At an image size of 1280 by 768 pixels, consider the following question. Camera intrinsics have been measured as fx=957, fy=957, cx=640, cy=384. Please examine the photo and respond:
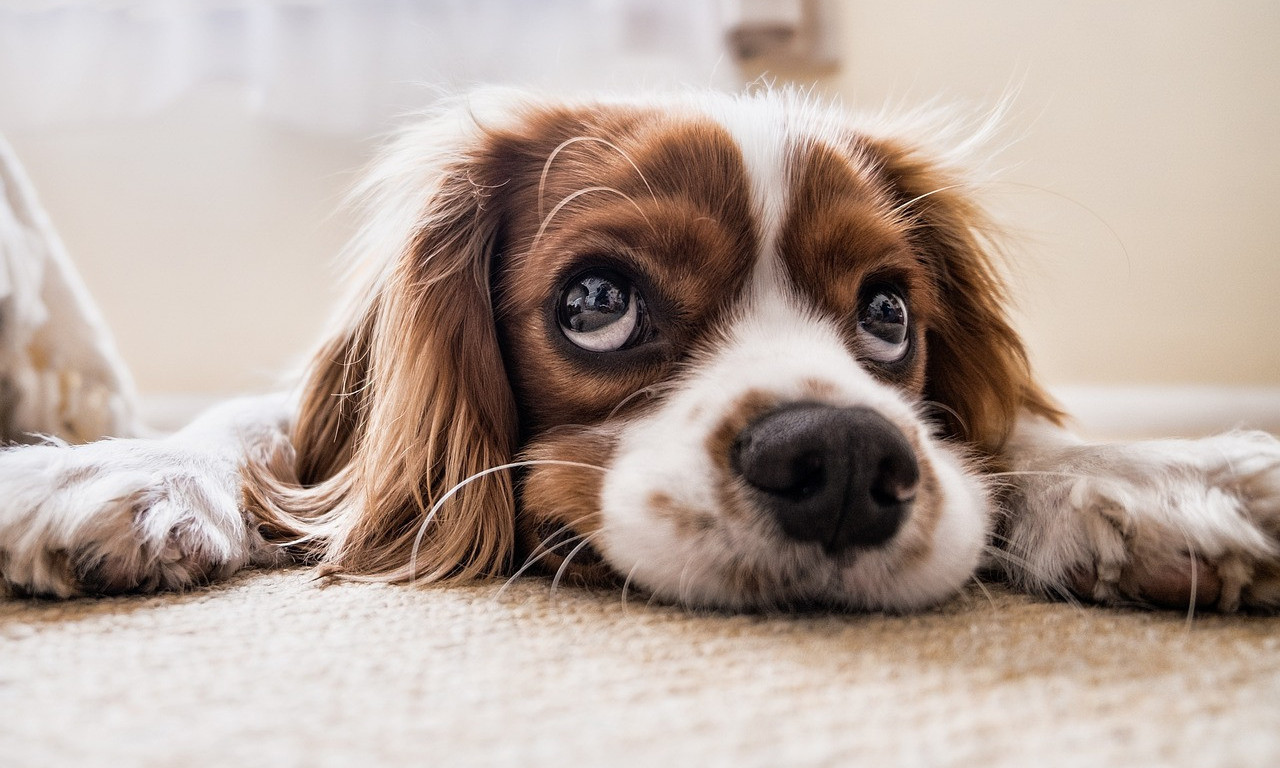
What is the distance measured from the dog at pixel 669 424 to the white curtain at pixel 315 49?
4.97 feet

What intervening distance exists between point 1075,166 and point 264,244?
8.87 ft

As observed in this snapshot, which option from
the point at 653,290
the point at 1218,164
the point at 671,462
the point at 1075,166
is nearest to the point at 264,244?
the point at 653,290

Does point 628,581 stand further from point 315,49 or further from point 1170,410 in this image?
point 1170,410

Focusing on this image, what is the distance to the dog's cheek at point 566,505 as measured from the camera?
110cm

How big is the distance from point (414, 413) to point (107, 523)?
15.3 inches

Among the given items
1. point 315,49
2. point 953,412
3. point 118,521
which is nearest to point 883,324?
point 953,412

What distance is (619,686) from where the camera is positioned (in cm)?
72

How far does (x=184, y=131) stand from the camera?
307cm

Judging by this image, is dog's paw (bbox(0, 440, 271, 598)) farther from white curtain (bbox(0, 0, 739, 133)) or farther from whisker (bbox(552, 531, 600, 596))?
white curtain (bbox(0, 0, 739, 133))

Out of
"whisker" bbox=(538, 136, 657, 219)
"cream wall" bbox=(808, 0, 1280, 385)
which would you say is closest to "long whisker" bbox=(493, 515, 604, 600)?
"whisker" bbox=(538, 136, 657, 219)

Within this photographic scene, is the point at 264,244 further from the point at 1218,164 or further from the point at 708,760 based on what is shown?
the point at 1218,164

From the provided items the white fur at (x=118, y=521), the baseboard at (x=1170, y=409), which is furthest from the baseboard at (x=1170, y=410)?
the white fur at (x=118, y=521)

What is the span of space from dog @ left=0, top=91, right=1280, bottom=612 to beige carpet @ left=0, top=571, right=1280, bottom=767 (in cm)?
7

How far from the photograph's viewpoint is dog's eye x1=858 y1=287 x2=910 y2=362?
133cm
